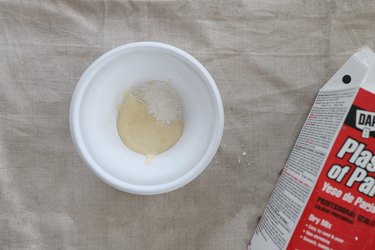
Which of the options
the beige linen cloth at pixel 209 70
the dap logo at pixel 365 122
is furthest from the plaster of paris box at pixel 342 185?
the beige linen cloth at pixel 209 70

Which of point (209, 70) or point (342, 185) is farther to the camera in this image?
point (209, 70)

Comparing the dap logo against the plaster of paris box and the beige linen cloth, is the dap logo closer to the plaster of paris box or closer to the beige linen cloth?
the plaster of paris box

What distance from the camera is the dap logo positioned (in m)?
0.65

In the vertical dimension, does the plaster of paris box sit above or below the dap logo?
below

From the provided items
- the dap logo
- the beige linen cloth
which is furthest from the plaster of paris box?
the beige linen cloth

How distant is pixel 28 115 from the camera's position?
2.58 feet

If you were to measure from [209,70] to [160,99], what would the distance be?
0.10m

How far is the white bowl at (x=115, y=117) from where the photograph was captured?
27.5 inches

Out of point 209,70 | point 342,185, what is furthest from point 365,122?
point 209,70

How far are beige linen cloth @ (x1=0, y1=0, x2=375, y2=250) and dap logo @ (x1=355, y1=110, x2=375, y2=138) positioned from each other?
156mm

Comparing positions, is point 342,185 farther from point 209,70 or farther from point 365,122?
point 209,70

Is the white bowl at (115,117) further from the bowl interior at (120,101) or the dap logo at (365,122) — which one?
the dap logo at (365,122)

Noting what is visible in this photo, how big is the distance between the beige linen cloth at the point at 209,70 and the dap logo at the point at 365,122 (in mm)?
156

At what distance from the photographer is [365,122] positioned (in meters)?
0.65
